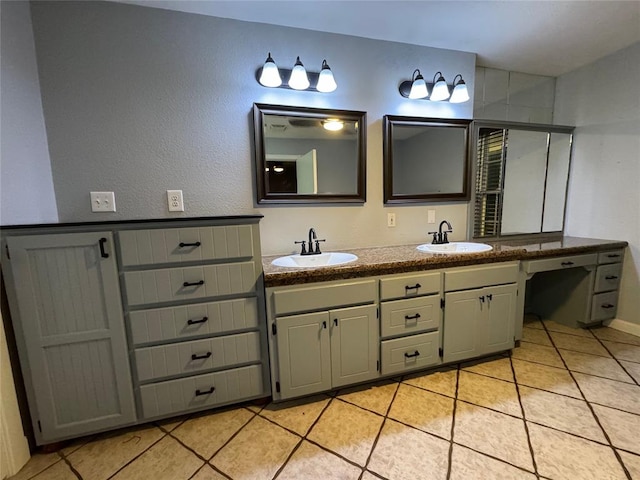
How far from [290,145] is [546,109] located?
103 inches

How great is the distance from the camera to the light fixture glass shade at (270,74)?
177 centimetres

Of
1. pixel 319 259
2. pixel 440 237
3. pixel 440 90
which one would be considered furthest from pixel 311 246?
pixel 440 90

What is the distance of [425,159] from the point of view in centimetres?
227

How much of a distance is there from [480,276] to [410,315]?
0.56 meters

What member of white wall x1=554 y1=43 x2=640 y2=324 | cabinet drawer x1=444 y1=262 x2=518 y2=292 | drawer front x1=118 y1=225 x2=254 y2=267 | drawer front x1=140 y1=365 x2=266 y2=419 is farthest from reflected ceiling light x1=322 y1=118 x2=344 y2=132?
white wall x1=554 y1=43 x2=640 y2=324

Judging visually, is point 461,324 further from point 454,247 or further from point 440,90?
point 440,90

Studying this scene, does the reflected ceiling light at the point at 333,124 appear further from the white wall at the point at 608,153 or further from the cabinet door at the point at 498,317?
the white wall at the point at 608,153

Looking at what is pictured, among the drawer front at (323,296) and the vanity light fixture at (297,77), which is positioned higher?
the vanity light fixture at (297,77)

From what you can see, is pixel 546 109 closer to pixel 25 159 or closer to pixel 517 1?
pixel 517 1

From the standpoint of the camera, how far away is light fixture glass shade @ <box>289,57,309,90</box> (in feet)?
5.95

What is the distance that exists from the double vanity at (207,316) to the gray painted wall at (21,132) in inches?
11.4

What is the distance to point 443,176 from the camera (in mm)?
2328

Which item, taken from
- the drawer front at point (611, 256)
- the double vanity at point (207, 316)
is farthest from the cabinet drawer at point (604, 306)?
the double vanity at point (207, 316)

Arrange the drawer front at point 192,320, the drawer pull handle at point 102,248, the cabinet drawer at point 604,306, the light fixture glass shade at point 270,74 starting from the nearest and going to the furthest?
the drawer pull handle at point 102,248 → the drawer front at point 192,320 → the light fixture glass shade at point 270,74 → the cabinet drawer at point 604,306
